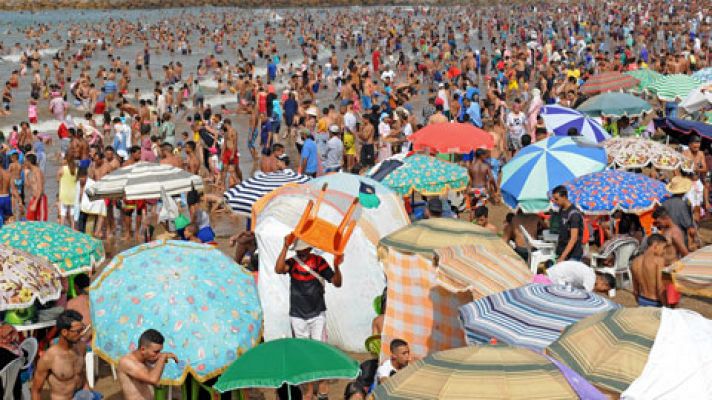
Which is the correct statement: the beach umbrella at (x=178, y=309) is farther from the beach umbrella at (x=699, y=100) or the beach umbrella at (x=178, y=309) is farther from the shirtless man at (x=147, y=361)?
the beach umbrella at (x=699, y=100)

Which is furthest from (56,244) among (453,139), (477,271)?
(453,139)

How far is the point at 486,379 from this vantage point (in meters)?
4.27

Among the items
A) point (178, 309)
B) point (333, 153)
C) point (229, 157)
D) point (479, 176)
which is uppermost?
point (178, 309)

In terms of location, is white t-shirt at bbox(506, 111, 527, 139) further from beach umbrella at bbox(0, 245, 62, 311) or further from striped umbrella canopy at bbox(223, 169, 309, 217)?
beach umbrella at bbox(0, 245, 62, 311)

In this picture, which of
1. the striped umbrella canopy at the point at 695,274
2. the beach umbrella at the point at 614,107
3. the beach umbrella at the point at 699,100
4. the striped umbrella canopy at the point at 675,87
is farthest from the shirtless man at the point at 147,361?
the striped umbrella canopy at the point at 675,87

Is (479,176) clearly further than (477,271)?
Yes

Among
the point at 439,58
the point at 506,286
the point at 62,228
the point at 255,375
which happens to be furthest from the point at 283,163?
the point at 439,58

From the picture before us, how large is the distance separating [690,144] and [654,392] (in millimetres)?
8405

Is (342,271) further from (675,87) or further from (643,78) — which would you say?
(643,78)

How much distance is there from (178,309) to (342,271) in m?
2.43

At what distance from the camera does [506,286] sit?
6840 mm

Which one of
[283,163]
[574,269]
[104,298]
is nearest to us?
[104,298]

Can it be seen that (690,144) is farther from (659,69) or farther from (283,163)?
(659,69)

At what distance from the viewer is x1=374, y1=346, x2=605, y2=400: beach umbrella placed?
421cm
